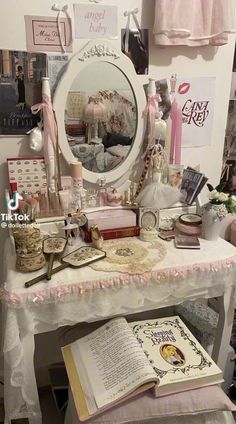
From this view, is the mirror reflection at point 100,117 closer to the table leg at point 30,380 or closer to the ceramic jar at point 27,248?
the ceramic jar at point 27,248

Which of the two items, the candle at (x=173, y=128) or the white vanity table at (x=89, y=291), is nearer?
the white vanity table at (x=89, y=291)

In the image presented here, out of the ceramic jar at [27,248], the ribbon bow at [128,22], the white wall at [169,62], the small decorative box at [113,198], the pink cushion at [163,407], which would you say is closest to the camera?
the pink cushion at [163,407]

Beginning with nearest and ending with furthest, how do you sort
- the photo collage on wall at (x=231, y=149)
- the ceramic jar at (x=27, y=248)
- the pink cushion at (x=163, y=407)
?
the pink cushion at (x=163, y=407)
the ceramic jar at (x=27, y=248)
the photo collage on wall at (x=231, y=149)

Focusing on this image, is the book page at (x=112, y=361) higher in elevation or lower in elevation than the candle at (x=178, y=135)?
lower

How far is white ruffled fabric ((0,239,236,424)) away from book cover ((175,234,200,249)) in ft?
0.08

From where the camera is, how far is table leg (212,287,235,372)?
1.37 metres

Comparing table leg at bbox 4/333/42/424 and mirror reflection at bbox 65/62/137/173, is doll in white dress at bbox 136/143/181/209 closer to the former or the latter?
mirror reflection at bbox 65/62/137/173

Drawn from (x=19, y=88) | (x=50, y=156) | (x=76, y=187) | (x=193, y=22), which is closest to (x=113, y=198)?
(x=76, y=187)

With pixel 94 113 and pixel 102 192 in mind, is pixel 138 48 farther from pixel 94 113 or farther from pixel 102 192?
pixel 102 192

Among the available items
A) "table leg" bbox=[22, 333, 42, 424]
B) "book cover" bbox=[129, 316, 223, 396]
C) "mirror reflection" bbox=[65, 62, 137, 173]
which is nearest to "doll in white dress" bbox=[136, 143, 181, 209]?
"mirror reflection" bbox=[65, 62, 137, 173]

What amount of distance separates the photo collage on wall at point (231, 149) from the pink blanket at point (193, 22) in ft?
0.94

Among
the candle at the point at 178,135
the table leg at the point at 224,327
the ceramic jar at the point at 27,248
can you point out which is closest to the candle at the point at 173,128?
the candle at the point at 178,135

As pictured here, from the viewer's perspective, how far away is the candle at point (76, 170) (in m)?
1.37

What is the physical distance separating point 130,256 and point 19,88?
71cm
